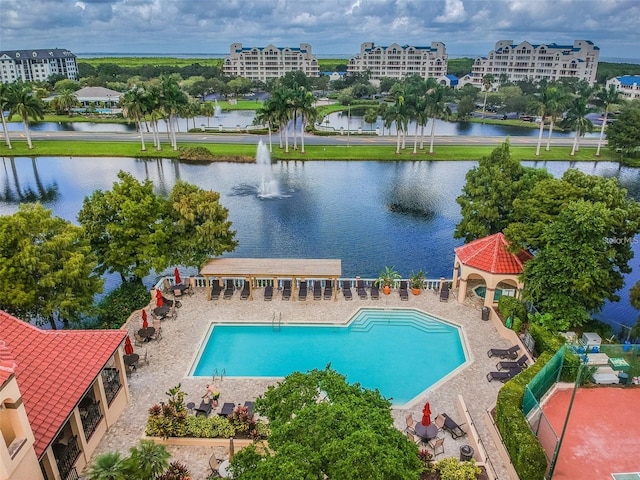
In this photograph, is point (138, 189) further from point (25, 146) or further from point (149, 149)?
point (25, 146)

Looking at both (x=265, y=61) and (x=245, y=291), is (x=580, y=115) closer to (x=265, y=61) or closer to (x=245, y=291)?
(x=245, y=291)

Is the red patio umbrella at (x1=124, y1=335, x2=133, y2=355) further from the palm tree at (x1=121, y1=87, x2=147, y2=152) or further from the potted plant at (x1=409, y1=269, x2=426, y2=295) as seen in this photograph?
the palm tree at (x1=121, y1=87, x2=147, y2=152)

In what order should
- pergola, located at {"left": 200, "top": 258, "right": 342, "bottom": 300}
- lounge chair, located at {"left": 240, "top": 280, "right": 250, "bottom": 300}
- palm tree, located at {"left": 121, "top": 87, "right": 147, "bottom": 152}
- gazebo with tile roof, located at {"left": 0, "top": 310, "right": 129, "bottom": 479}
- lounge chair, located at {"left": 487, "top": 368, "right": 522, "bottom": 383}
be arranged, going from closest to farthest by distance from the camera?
gazebo with tile roof, located at {"left": 0, "top": 310, "right": 129, "bottom": 479} → lounge chair, located at {"left": 487, "top": 368, "right": 522, "bottom": 383} → pergola, located at {"left": 200, "top": 258, "right": 342, "bottom": 300} → lounge chair, located at {"left": 240, "top": 280, "right": 250, "bottom": 300} → palm tree, located at {"left": 121, "top": 87, "right": 147, "bottom": 152}

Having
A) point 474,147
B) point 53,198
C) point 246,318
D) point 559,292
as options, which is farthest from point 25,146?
point 559,292

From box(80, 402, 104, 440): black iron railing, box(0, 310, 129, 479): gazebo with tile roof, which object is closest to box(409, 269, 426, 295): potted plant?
box(0, 310, 129, 479): gazebo with tile roof

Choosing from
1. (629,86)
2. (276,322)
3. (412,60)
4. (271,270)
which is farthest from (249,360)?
(412,60)

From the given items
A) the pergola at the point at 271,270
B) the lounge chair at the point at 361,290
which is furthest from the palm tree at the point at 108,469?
the lounge chair at the point at 361,290
